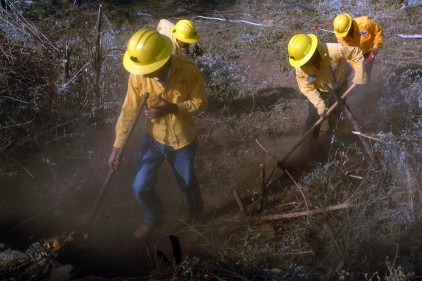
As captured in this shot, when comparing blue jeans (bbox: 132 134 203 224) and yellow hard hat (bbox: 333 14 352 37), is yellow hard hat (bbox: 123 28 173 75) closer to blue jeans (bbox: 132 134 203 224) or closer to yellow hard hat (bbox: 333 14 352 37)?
blue jeans (bbox: 132 134 203 224)

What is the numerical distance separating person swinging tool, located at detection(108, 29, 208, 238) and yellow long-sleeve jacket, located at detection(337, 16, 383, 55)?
247 cm

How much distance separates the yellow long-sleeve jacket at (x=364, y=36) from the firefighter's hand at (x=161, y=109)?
2.65m

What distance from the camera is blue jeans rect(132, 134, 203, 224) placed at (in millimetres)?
3061

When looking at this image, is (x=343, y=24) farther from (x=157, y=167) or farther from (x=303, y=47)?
(x=157, y=167)

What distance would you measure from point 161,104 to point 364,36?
10.1 feet

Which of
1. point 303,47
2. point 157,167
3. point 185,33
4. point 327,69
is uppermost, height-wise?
point 185,33

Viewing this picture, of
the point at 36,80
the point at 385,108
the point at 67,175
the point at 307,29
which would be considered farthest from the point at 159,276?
the point at 307,29

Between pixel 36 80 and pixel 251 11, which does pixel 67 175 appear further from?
pixel 251 11

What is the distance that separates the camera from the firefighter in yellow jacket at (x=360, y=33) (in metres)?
4.45

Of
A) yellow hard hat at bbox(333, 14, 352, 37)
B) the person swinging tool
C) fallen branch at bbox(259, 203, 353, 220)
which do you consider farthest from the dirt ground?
yellow hard hat at bbox(333, 14, 352, 37)

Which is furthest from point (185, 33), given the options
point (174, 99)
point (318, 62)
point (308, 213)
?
point (308, 213)

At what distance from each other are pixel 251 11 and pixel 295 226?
6.48m

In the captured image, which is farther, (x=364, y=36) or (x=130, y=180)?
(x=364, y=36)

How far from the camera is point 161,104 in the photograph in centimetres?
273
